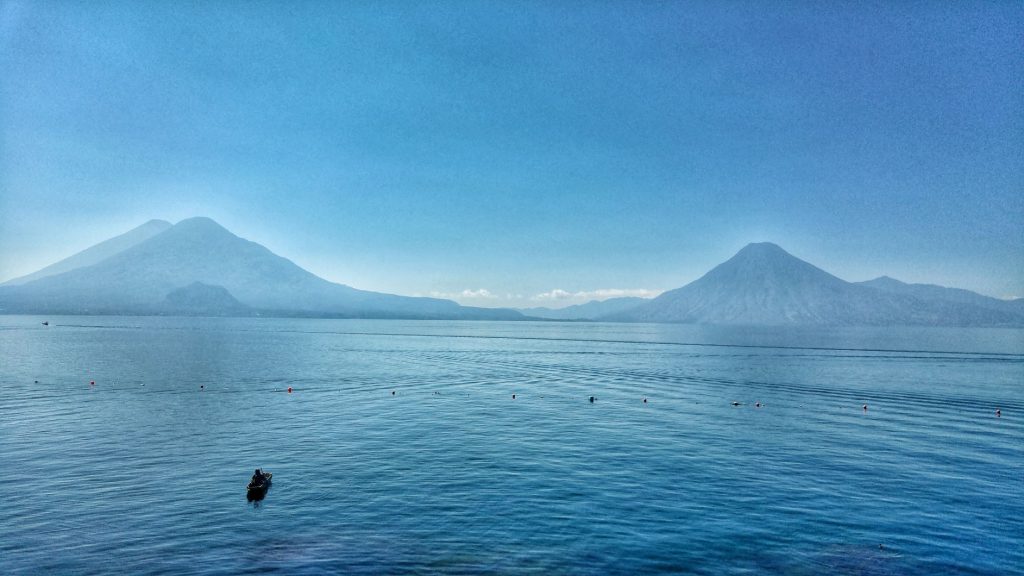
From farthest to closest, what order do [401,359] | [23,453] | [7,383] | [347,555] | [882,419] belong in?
[401,359], [7,383], [882,419], [23,453], [347,555]

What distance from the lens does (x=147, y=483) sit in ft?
109

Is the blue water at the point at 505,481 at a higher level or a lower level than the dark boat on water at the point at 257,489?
lower

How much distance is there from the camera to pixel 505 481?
3456cm

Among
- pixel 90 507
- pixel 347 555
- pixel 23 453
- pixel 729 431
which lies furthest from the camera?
pixel 729 431

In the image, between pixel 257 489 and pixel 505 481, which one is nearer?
pixel 257 489

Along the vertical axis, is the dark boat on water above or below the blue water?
above

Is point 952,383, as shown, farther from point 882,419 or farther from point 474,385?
point 474,385

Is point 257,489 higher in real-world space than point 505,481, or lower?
higher

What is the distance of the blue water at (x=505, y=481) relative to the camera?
78.2 feet

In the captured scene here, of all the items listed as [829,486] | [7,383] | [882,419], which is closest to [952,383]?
[882,419]

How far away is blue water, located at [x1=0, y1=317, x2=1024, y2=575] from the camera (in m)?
23.8

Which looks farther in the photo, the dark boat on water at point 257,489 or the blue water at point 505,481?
the dark boat on water at point 257,489

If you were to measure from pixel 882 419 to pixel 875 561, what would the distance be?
143ft

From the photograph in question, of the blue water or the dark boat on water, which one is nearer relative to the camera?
the blue water
